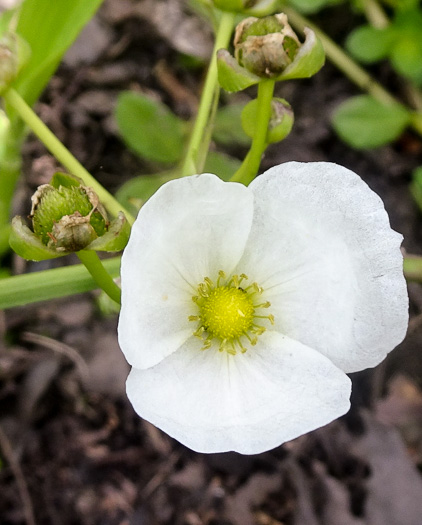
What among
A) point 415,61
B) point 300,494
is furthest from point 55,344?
point 415,61

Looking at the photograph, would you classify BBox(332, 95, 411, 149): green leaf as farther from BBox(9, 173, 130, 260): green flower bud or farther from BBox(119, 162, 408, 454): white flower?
BBox(9, 173, 130, 260): green flower bud

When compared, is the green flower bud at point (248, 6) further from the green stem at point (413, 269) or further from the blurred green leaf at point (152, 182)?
the green stem at point (413, 269)

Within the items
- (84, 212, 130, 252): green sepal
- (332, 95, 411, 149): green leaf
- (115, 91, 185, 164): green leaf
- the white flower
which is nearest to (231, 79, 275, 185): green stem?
the white flower

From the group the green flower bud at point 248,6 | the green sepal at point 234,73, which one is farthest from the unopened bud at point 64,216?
the green flower bud at point 248,6

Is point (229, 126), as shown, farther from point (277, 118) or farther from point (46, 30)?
point (277, 118)

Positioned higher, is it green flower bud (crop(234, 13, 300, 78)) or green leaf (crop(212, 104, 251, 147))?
green flower bud (crop(234, 13, 300, 78))

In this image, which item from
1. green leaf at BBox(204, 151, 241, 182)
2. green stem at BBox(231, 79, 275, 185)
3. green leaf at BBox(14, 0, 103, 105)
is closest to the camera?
green stem at BBox(231, 79, 275, 185)

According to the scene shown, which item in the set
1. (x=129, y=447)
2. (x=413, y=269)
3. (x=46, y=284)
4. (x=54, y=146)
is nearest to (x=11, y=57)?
(x=54, y=146)
